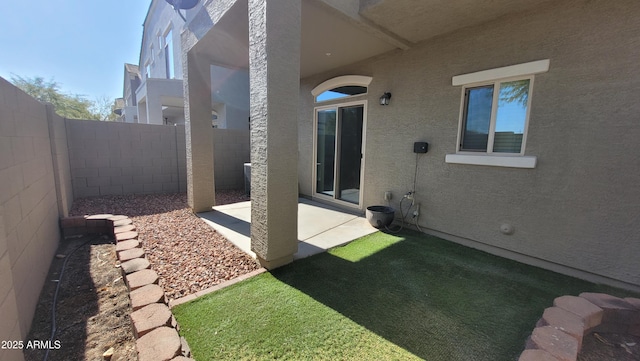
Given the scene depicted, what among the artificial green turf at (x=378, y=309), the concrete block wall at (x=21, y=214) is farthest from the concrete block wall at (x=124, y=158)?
the artificial green turf at (x=378, y=309)

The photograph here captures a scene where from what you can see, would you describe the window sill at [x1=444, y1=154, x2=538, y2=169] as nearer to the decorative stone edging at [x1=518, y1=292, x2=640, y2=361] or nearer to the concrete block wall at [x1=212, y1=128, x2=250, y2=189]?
the decorative stone edging at [x1=518, y1=292, x2=640, y2=361]

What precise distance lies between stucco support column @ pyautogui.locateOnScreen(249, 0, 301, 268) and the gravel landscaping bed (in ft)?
1.74

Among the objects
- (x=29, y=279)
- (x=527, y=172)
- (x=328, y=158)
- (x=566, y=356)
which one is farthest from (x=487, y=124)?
(x=29, y=279)


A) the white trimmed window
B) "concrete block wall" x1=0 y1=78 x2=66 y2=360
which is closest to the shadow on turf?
the white trimmed window

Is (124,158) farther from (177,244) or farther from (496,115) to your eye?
(496,115)

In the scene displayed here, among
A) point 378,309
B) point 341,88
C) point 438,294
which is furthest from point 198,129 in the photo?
point 438,294

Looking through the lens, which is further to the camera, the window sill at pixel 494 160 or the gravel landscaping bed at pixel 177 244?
the window sill at pixel 494 160

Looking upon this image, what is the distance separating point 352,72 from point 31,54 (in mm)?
25026

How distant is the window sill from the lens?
3396mm

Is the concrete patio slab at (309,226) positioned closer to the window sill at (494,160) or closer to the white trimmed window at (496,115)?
the window sill at (494,160)

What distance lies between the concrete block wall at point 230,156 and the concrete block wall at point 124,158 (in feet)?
2.97

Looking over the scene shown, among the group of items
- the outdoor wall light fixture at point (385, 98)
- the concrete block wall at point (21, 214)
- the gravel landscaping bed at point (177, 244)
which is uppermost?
the outdoor wall light fixture at point (385, 98)

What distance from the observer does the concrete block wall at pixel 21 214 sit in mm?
1453

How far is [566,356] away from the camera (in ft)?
5.60
